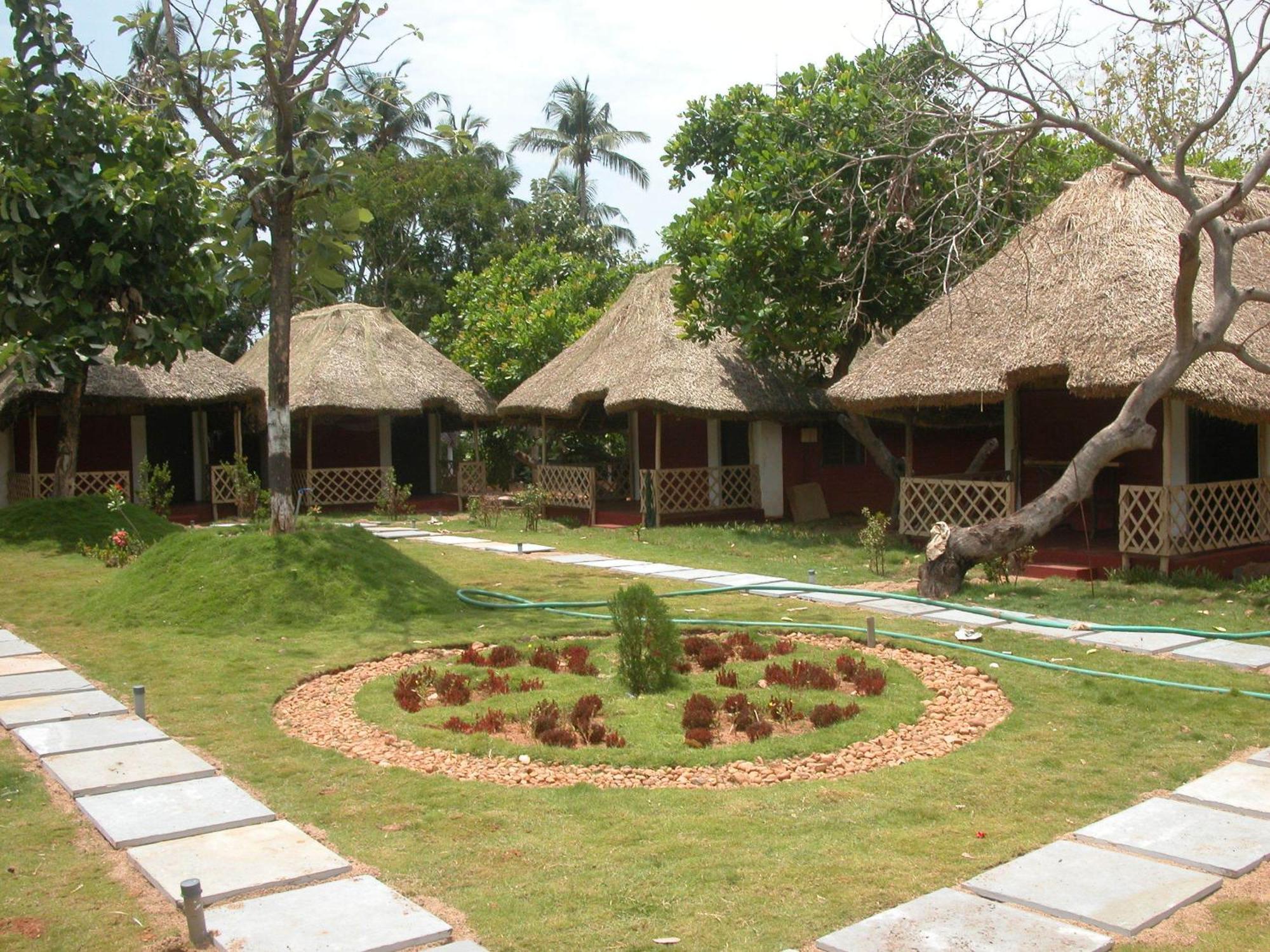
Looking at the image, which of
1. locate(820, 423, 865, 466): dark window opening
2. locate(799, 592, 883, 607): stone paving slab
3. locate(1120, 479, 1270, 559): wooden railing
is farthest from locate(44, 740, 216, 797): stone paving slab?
locate(820, 423, 865, 466): dark window opening

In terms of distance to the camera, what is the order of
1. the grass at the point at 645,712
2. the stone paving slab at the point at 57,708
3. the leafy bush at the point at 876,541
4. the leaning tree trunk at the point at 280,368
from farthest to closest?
the leafy bush at the point at 876,541
the leaning tree trunk at the point at 280,368
the stone paving slab at the point at 57,708
the grass at the point at 645,712

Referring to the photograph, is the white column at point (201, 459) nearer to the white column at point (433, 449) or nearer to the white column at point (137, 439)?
the white column at point (137, 439)

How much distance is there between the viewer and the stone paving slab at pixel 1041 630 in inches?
347

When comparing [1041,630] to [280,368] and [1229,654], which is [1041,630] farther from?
[280,368]

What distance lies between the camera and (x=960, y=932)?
3.74 meters

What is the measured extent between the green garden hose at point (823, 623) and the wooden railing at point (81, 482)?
11.1 m

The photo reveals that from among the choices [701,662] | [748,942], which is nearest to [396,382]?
[701,662]

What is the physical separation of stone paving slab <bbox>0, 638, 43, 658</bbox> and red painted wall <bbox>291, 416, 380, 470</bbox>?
14190 mm

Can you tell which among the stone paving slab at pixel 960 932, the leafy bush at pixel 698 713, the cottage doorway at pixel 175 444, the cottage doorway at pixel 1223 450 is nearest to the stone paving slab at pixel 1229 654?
the leafy bush at pixel 698 713

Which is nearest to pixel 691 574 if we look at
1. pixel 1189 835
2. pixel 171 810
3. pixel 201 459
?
pixel 171 810

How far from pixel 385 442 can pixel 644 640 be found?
17104 mm

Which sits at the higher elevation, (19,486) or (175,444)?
(175,444)

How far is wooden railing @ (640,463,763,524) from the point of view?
1800cm

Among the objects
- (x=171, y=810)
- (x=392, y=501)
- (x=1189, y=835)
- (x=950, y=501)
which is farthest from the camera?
(x=392, y=501)
